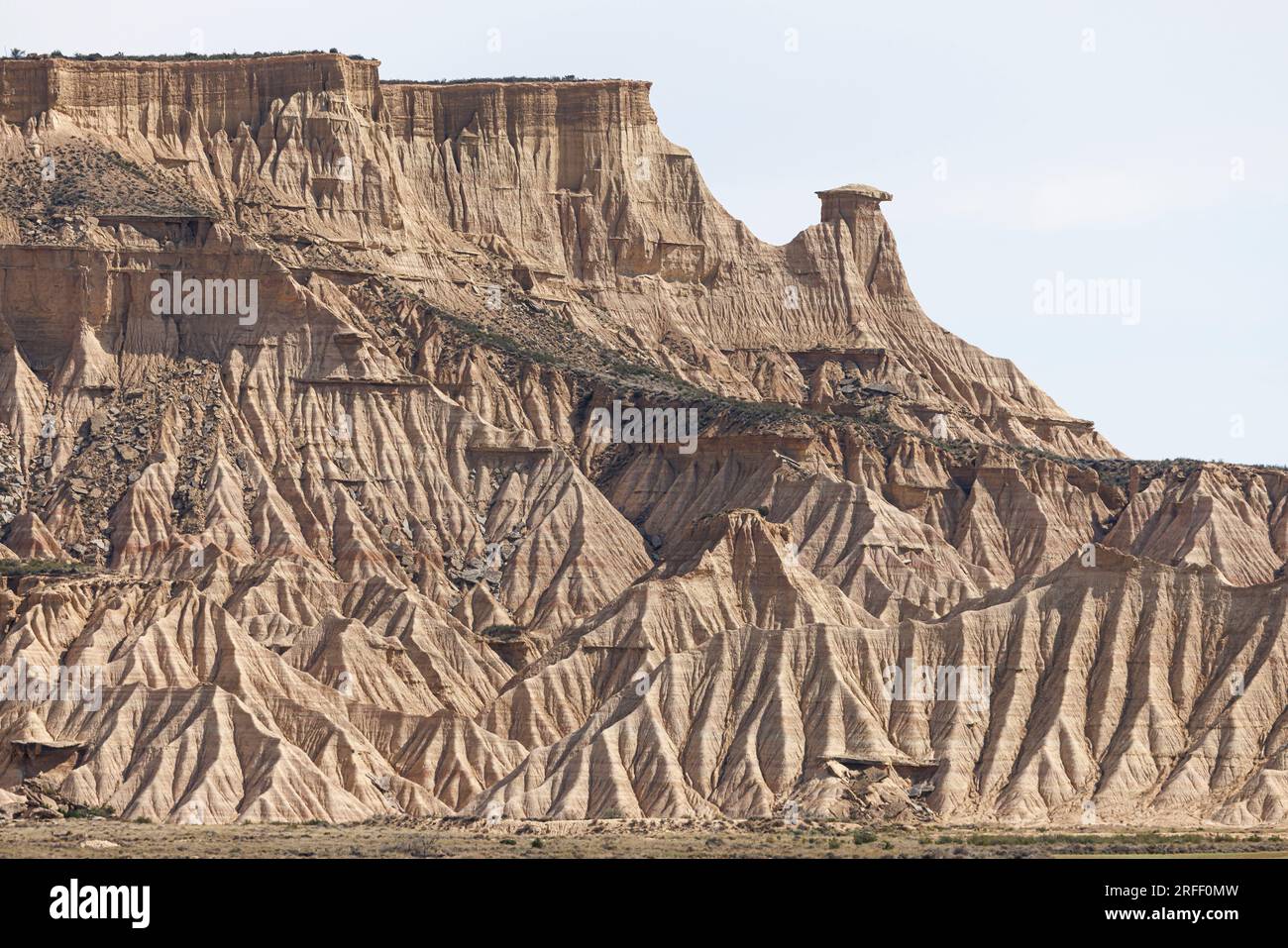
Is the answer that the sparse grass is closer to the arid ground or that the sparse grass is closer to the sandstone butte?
the sandstone butte

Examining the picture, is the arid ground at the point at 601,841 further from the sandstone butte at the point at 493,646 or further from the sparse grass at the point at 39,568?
the sparse grass at the point at 39,568

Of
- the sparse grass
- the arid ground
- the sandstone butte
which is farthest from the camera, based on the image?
the sparse grass

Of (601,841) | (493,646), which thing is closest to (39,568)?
(493,646)

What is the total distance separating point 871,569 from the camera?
195000 mm

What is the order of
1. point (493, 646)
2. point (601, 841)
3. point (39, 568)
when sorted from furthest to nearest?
1. point (493, 646)
2. point (39, 568)
3. point (601, 841)

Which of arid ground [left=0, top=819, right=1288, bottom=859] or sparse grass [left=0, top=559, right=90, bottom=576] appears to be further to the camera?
sparse grass [left=0, top=559, right=90, bottom=576]

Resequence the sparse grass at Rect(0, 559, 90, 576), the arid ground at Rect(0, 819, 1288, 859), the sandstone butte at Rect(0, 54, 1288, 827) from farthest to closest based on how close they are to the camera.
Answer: the sparse grass at Rect(0, 559, 90, 576) → the sandstone butte at Rect(0, 54, 1288, 827) → the arid ground at Rect(0, 819, 1288, 859)

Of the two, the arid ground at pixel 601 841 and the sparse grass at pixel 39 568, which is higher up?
the sparse grass at pixel 39 568

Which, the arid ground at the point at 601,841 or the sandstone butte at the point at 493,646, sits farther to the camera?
the sandstone butte at the point at 493,646

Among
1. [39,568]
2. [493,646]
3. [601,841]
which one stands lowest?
[601,841]

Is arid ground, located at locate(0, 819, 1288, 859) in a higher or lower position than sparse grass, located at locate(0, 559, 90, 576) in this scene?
lower

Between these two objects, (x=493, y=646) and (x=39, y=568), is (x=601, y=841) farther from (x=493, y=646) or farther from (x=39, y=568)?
(x=493, y=646)

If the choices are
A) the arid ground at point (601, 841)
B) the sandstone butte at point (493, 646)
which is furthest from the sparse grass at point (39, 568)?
the arid ground at point (601, 841)

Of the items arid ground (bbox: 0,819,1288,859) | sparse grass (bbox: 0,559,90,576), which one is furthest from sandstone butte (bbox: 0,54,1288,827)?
arid ground (bbox: 0,819,1288,859)
